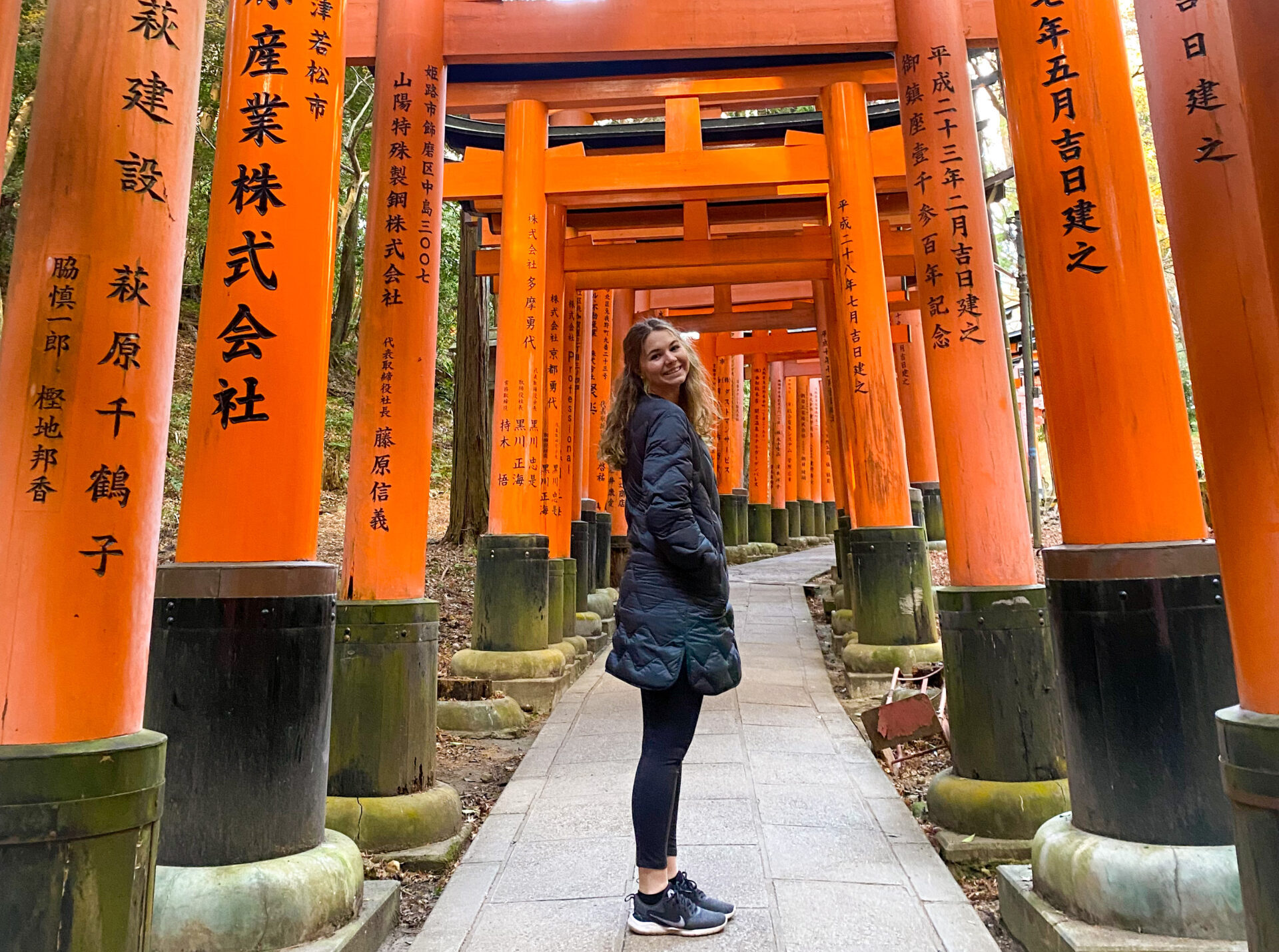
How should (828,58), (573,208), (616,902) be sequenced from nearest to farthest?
(616,902), (828,58), (573,208)

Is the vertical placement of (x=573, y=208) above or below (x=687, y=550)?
above

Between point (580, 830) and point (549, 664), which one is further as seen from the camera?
point (549, 664)

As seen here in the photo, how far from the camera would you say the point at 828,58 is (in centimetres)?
713

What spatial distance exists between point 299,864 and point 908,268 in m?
9.94

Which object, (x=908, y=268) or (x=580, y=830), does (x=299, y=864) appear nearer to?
(x=580, y=830)

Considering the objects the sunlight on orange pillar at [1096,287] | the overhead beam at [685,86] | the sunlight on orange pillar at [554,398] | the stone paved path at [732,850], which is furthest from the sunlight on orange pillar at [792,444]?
the sunlight on orange pillar at [1096,287]

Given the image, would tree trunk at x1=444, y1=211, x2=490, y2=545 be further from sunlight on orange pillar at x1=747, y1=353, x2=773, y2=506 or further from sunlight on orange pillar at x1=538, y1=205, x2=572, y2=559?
sunlight on orange pillar at x1=747, y1=353, x2=773, y2=506

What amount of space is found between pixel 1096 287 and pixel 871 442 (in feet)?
13.7

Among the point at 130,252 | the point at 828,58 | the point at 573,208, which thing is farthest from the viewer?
the point at 573,208

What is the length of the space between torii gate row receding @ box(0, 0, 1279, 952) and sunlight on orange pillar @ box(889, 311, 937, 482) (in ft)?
24.0

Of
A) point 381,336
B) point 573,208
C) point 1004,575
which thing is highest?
point 573,208

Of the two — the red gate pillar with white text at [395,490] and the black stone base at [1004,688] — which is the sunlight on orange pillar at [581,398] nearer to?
the red gate pillar with white text at [395,490]

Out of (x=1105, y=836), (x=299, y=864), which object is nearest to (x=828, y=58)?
(x=1105, y=836)

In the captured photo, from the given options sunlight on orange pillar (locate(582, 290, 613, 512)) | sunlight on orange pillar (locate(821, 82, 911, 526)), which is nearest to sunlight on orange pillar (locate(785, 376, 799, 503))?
sunlight on orange pillar (locate(582, 290, 613, 512))
